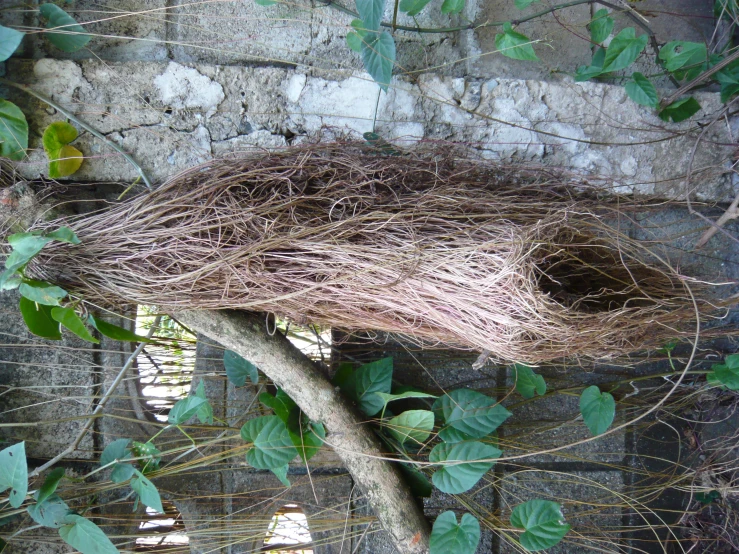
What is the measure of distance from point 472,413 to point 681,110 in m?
0.99

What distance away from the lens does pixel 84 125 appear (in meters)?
1.39

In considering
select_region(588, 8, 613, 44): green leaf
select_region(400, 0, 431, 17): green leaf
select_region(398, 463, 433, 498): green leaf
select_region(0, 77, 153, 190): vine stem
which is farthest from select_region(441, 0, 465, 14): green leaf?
select_region(398, 463, 433, 498): green leaf

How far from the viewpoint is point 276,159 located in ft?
4.28

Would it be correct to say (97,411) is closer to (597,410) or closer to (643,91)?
(597,410)

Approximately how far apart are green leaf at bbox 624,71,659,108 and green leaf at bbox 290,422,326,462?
3.78 feet

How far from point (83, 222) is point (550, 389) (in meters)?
1.34

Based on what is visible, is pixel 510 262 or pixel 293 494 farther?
pixel 293 494

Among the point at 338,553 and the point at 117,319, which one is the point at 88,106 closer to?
the point at 117,319

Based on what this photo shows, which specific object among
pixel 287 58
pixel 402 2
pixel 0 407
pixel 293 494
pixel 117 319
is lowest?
pixel 293 494

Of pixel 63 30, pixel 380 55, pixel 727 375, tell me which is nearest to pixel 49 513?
pixel 63 30

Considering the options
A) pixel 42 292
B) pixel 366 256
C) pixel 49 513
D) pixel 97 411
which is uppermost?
pixel 366 256

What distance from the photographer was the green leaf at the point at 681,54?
1.37m

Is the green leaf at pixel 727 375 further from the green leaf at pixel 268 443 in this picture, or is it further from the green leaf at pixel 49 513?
the green leaf at pixel 49 513

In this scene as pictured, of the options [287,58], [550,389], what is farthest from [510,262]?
[287,58]
